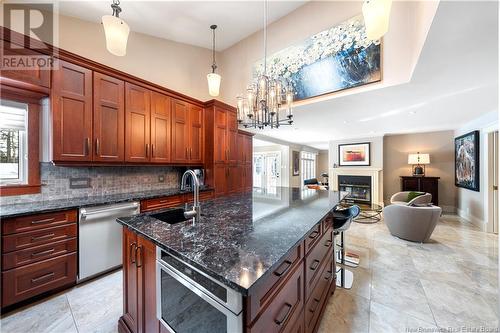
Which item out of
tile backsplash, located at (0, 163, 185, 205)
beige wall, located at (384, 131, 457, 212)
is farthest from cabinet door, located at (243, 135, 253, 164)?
beige wall, located at (384, 131, 457, 212)

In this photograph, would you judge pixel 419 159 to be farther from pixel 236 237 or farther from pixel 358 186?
pixel 236 237

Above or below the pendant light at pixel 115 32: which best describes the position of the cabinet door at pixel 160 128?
below

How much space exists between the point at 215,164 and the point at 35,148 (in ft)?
7.36

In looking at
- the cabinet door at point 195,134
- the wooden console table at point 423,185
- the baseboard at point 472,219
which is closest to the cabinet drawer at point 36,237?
the cabinet door at point 195,134

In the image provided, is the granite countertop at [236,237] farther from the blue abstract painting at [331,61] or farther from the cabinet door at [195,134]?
the cabinet door at [195,134]

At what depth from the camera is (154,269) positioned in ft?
3.56

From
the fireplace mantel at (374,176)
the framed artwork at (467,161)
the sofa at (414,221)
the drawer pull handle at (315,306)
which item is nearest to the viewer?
the drawer pull handle at (315,306)

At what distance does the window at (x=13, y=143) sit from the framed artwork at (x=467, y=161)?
7.29 meters

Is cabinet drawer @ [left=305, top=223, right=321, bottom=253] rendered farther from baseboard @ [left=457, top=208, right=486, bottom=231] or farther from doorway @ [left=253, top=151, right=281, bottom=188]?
doorway @ [left=253, top=151, right=281, bottom=188]

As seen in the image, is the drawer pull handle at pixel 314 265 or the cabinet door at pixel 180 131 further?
the cabinet door at pixel 180 131

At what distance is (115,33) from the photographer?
1647mm

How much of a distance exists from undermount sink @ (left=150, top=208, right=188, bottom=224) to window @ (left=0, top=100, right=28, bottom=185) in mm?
1770

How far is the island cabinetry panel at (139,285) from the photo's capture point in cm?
110

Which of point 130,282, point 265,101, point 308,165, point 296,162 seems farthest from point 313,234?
point 308,165
